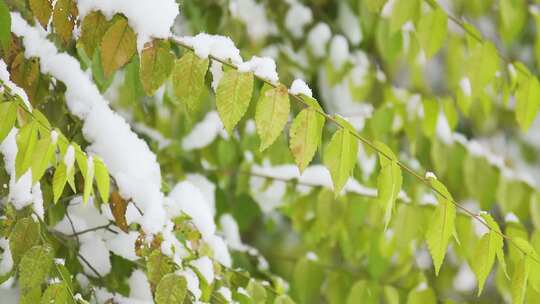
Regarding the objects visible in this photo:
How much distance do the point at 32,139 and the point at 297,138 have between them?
306mm

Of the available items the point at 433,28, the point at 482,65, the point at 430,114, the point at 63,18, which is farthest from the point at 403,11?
the point at 63,18

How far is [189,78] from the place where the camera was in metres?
1.17

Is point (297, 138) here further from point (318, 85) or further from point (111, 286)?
point (318, 85)

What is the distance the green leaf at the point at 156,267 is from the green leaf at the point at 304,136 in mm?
240

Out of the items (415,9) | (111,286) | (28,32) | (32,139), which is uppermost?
(415,9)

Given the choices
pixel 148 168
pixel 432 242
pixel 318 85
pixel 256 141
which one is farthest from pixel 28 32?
pixel 318 85

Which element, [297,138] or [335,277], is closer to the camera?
[297,138]

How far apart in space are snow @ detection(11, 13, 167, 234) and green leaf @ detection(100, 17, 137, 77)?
0.24 m

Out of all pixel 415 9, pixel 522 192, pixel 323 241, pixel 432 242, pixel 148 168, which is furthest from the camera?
pixel 323 241

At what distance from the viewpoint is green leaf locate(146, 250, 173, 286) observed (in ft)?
4.11

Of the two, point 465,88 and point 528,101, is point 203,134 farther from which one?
point 528,101

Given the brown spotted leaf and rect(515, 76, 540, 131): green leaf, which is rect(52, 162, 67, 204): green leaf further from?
rect(515, 76, 540, 131): green leaf

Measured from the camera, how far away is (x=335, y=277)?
203 centimetres

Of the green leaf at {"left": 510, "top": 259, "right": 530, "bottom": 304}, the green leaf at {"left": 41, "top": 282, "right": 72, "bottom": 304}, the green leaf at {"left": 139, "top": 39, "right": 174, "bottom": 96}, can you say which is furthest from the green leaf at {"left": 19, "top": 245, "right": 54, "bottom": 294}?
the green leaf at {"left": 510, "top": 259, "right": 530, "bottom": 304}
